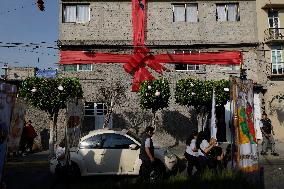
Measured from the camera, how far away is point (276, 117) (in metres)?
25.6

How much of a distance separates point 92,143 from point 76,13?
15.2m

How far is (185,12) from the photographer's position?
26.2 m

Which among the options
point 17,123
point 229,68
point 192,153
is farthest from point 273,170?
point 229,68

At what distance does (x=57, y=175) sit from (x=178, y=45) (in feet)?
48.7

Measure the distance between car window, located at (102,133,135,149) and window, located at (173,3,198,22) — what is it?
14.9m

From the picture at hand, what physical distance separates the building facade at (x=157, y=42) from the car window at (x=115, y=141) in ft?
39.3

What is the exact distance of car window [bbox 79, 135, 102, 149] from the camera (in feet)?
41.6

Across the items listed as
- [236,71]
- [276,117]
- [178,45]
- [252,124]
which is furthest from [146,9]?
[252,124]

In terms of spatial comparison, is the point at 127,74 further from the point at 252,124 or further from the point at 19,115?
the point at 252,124

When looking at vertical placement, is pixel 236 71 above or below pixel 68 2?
below

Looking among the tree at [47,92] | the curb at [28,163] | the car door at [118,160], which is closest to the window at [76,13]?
the tree at [47,92]

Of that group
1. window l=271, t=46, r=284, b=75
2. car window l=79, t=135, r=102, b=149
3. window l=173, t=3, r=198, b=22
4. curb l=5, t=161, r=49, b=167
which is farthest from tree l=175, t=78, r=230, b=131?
car window l=79, t=135, r=102, b=149

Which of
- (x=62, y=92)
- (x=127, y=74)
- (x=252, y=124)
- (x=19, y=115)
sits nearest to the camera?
(x=252, y=124)

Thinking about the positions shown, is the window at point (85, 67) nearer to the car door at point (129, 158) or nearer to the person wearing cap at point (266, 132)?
the person wearing cap at point (266, 132)
